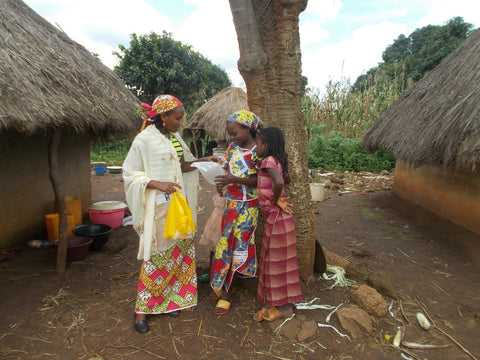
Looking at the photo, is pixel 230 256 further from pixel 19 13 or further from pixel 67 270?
pixel 19 13

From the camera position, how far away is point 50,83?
331 cm

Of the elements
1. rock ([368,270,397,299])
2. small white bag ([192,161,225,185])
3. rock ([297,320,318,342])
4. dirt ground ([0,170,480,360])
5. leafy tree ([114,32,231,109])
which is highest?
leafy tree ([114,32,231,109])

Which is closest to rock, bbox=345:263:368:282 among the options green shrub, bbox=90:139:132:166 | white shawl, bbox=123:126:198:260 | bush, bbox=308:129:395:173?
white shawl, bbox=123:126:198:260

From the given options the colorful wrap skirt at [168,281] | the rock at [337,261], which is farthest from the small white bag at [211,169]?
the rock at [337,261]

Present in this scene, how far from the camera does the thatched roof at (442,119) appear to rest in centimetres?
404

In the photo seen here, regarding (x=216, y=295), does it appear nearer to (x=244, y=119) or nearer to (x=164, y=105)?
(x=244, y=119)

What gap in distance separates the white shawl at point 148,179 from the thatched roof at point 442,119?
12.1 feet

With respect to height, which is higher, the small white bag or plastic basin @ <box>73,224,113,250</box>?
the small white bag

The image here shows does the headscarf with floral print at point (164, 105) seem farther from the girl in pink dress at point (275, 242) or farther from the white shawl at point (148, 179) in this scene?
the girl in pink dress at point (275, 242)

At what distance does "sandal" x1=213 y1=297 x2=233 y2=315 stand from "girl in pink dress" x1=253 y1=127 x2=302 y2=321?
0.25m

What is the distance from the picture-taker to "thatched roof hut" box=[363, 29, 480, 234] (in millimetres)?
4152

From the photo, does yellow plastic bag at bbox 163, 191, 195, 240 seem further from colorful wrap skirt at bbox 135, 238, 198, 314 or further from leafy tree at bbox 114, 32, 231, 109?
leafy tree at bbox 114, 32, 231, 109

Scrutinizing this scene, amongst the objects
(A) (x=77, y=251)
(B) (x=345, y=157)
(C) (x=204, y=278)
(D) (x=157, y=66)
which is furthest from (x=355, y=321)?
(D) (x=157, y=66)

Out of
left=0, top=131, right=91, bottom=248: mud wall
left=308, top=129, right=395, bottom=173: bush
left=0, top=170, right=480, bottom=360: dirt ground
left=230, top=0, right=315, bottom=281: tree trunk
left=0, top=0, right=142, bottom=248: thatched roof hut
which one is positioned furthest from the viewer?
left=308, top=129, right=395, bottom=173: bush
